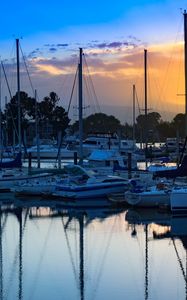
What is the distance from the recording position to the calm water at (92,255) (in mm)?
14523

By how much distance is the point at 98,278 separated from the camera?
1570 cm

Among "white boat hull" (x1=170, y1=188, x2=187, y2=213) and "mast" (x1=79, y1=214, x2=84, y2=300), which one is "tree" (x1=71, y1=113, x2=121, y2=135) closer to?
"white boat hull" (x1=170, y1=188, x2=187, y2=213)

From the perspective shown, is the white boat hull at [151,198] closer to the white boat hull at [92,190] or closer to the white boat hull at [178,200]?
the white boat hull at [178,200]

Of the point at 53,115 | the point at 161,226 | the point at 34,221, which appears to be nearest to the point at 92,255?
the point at 161,226

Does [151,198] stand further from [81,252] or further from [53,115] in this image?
[53,115]

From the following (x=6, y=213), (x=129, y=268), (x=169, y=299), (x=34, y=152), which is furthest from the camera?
(x=34, y=152)

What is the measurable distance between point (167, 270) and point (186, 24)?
64.2ft

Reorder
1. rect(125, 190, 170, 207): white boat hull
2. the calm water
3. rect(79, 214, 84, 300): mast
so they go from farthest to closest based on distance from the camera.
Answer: rect(125, 190, 170, 207): white boat hull
rect(79, 214, 84, 300): mast
the calm water

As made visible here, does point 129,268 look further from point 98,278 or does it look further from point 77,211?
point 77,211

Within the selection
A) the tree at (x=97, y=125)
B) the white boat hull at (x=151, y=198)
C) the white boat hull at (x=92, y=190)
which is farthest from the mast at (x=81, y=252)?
the tree at (x=97, y=125)

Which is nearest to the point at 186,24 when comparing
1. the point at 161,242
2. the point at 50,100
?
the point at 161,242

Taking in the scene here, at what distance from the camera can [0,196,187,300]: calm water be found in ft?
47.6

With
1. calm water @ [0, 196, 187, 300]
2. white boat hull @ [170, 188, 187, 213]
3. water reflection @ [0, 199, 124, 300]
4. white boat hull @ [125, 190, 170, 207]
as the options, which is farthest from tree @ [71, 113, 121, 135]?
calm water @ [0, 196, 187, 300]

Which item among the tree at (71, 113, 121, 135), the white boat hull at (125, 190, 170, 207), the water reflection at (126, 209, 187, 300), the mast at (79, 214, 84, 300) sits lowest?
the mast at (79, 214, 84, 300)
